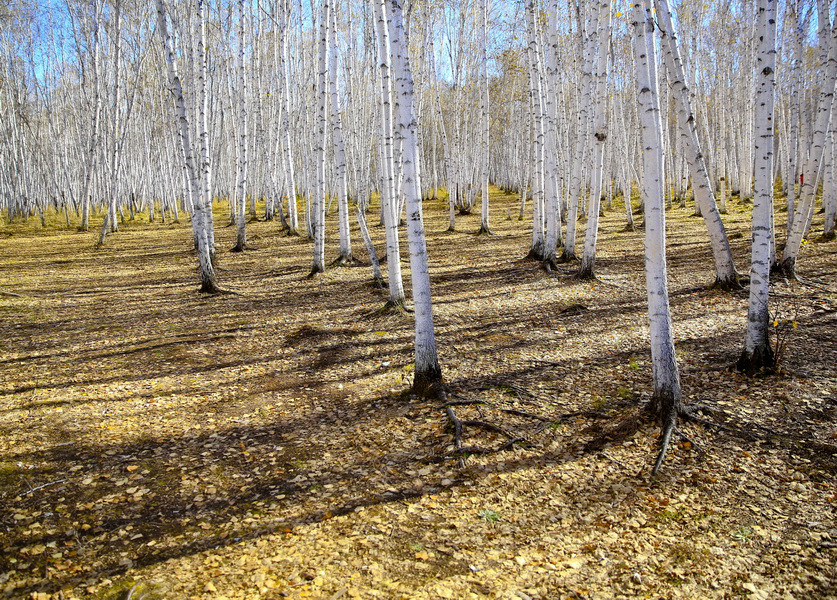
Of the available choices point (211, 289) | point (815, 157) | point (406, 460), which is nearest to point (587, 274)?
point (815, 157)

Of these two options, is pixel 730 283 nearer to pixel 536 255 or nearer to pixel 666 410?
pixel 536 255

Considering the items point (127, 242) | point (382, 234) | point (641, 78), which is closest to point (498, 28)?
point (382, 234)

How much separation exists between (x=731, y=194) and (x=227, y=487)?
2709 cm

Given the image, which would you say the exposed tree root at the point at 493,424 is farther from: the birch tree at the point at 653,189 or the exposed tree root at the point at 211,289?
the exposed tree root at the point at 211,289

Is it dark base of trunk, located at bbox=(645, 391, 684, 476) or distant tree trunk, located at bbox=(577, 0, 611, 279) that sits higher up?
Result: distant tree trunk, located at bbox=(577, 0, 611, 279)

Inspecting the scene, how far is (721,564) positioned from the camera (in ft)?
9.45

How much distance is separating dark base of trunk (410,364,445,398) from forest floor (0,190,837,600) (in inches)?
5.9

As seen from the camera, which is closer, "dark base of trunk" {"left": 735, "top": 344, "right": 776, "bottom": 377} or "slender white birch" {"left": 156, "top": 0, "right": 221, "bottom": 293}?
"dark base of trunk" {"left": 735, "top": 344, "right": 776, "bottom": 377}

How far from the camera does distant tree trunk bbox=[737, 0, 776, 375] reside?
4.91 meters

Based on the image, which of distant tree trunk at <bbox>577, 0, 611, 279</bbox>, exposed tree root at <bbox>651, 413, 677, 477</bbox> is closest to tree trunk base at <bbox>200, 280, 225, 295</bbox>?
distant tree trunk at <bbox>577, 0, 611, 279</bbox>

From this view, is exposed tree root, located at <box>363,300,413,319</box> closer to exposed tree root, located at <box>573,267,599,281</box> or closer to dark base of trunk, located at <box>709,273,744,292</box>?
exposed tree root, located at <box>573,267,599,281</box>

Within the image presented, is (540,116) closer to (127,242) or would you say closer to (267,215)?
(127,242)

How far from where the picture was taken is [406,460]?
13.3 ft

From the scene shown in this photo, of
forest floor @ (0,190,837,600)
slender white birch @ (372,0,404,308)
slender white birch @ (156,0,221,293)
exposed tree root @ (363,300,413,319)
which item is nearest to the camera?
forest floor @ (0,190,837,600)
